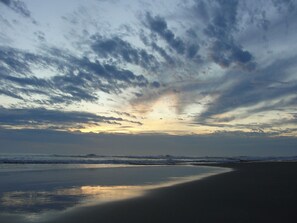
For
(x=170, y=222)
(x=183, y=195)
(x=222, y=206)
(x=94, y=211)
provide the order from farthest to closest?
(x=183, y=195)
(x=222, y=206)
(x=94, y=211)
(x=170, y=222)

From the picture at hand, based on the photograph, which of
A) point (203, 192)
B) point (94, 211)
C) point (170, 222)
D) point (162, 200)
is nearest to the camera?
point (170, 222)

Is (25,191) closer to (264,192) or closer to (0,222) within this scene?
(0,222)

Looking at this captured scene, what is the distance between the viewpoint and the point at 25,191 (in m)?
17.8

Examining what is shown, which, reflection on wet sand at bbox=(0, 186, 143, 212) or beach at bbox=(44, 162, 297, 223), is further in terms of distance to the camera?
reflection on wet sand at bbox=(0, 186, 143, 212)

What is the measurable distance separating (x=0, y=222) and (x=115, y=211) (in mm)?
3838

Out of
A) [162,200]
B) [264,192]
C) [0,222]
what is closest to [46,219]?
[0,222]

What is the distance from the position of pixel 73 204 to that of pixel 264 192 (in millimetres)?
9593

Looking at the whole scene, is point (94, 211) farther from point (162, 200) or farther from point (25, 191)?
point (25, 191)

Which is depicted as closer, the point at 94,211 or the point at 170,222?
the point at 170,222

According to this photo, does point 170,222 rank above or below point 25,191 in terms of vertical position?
below

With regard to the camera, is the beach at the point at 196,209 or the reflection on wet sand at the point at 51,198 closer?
the beach at the point at 196,209

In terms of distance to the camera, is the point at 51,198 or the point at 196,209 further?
the point at 51,198

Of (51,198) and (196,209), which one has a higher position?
(51,198)

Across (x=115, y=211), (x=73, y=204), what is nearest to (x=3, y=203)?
(x=73, y=204)
